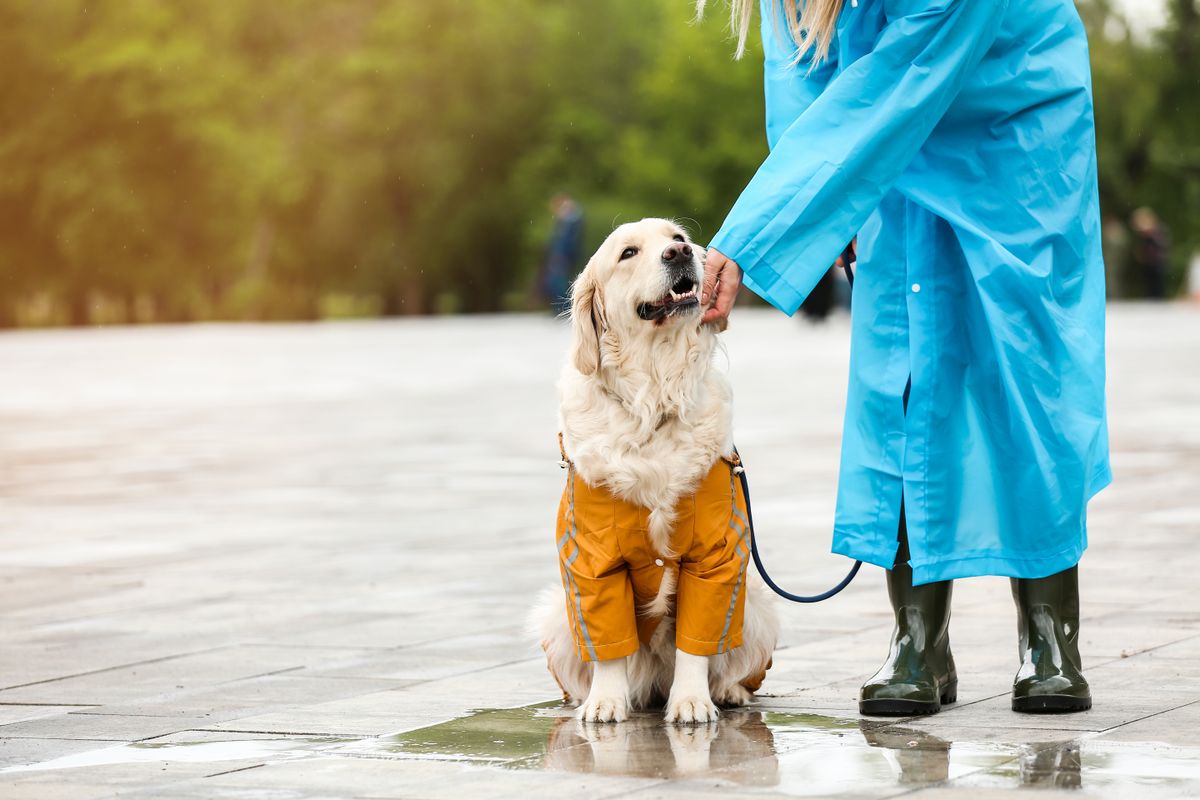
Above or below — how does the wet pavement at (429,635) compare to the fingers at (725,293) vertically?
below

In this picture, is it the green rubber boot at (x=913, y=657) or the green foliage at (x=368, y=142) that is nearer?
the green rubber boot at (x=913, y=657)

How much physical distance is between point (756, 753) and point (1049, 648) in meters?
0.96

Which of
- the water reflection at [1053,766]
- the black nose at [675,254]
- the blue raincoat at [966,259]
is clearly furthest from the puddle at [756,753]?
the black nose at [675,254]

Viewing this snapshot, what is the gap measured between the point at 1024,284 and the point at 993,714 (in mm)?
1091

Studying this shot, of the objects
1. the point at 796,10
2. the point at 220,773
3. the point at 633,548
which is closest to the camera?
the point at 220,773

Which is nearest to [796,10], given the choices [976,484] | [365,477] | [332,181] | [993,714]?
[976,484]

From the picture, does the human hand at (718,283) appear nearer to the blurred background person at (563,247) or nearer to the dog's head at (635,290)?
the dog's head at (635,290)

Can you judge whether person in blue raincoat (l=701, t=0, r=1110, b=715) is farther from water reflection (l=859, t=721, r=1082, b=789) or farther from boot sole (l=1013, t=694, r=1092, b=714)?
water reflection (l=859, t=721, r=1082, b=789)

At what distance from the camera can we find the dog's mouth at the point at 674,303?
464cm

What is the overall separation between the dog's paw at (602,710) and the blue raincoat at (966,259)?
78 centimetres

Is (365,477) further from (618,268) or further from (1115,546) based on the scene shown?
(618,268)

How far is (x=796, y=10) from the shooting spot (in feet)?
16.0

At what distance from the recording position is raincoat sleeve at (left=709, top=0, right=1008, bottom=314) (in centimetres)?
451

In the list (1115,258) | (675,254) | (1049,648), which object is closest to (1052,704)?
(1049,648)
